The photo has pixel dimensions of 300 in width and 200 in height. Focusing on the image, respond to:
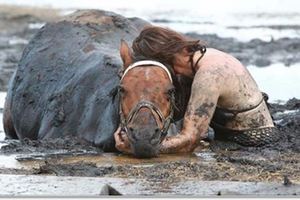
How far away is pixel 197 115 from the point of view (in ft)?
24.7

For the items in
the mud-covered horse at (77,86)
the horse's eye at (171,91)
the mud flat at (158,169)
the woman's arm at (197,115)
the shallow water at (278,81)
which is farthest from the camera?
the shallow water at (278,81)

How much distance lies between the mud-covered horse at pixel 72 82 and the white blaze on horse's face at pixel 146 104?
1.99 ft

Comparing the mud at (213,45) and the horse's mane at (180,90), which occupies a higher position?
the horse's mane at (180,90)

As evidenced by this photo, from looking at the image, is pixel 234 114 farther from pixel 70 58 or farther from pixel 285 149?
pixel 70 58

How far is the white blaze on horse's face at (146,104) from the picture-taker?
23.0 ft

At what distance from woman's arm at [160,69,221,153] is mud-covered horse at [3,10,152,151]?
2.05 ft

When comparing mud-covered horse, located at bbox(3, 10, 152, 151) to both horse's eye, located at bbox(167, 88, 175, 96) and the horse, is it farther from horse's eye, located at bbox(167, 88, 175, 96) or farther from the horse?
horse's eye, located at bbox(167, 88, 175, 96)

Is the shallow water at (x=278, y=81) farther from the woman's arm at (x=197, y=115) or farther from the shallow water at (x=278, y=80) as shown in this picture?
the woman's arm at (x=197, y=115)

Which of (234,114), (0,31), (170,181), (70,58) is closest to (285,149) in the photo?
(234,114)

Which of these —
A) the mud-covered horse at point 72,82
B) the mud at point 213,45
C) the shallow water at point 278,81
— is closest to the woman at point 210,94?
the mud-covered horse at point 72,82

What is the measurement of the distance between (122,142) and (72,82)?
1.97 meters

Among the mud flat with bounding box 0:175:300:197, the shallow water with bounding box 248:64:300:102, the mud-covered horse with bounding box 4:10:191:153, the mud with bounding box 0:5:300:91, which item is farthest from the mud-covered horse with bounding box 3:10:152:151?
the mud with bounding box 0:5:300:91

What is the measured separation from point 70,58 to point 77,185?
371 cm

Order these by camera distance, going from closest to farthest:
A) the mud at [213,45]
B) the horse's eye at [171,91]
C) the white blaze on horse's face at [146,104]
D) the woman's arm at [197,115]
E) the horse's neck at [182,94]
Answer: the white blaze on horse's face at [146,104]
the horse's eye at [171,91]
the woman's arm at [197,115]
the horse's neck at [182,94]
the mud at [213,45]
